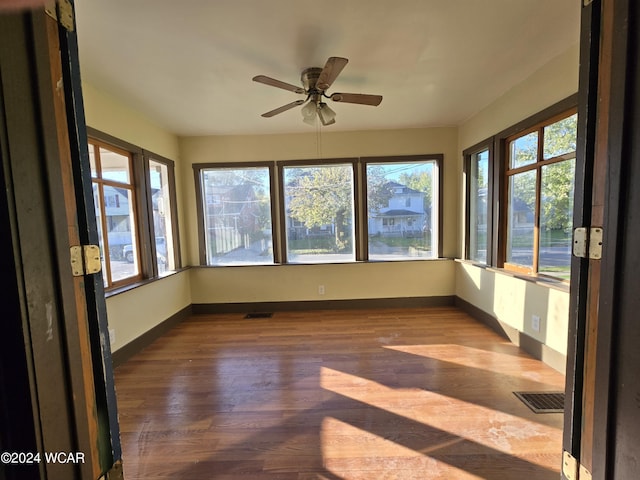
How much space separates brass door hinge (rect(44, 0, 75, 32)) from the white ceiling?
85cm

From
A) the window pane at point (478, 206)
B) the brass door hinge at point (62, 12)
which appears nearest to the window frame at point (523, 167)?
the window pane at point (478, 206)

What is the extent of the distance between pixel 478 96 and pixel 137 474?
13.2 feet

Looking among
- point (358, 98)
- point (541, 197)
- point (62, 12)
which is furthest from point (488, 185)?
point (62, 12)

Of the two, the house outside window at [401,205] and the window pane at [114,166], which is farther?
the house outside window at [401,205]

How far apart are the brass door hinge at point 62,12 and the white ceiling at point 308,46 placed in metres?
0.85

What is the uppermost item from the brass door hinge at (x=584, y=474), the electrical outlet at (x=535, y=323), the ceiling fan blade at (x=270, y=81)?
the ceiling fan blade at (x=270, y=81)

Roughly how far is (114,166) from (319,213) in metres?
2.40

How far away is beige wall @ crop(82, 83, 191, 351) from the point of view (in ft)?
8.25

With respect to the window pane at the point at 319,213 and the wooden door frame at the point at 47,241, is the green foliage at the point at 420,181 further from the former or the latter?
the wooden door frame at the point at 47,241

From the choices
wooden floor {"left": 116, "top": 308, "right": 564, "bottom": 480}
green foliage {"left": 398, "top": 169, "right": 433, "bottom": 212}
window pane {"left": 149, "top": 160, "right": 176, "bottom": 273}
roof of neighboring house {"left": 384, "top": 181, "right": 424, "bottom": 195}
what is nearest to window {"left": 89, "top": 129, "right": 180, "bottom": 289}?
window pane {"left": 149, "top": 160, "right": 176, "bottom": 273}

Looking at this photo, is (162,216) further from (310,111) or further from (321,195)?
(310,111)

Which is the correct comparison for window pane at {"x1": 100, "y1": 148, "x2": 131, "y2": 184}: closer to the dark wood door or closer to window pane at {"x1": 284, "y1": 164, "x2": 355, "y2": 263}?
window pane at {"x1": 284, "y1": 164, "x2": 355, "y2": 263}

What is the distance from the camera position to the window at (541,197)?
2.28 meters

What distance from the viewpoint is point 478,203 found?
11.6ft
